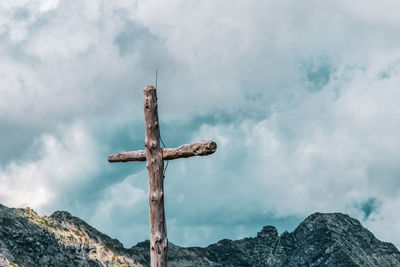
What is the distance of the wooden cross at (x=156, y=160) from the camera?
15727 millimetres

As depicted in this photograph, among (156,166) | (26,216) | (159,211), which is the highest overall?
(26,216)

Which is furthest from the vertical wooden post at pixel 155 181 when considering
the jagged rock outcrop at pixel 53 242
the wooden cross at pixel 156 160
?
the jagged rock outcrop at pixel 53 242

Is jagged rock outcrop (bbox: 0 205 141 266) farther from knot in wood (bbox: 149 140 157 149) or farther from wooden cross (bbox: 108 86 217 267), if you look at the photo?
knot in wood (bbox: 149 140 157 149)

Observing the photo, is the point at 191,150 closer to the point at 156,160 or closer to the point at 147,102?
the point at 156,160

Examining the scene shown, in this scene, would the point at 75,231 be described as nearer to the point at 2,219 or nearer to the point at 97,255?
the point at 97,255

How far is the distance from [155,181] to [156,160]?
0.62 meters

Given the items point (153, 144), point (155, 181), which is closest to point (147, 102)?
point (153, 144)

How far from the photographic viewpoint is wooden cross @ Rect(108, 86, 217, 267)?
15.7 meters

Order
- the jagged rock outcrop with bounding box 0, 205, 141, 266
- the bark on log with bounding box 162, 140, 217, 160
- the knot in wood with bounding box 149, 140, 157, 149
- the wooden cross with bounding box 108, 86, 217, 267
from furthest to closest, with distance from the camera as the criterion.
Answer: the jagged rock outcrop with bounding box 0, 205, 141, 266 < the knot in wood with bounding box 149, 140, 157, 149 < the wooden cross with bounding box 108, 86, 217, 267 < the bark on log with bounding box 162, 140, 217, 160

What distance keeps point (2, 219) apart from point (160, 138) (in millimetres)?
140181

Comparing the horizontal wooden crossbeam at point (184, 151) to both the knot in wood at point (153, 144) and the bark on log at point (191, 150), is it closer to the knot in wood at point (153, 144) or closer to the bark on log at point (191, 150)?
the bark on log at point (191, 150)

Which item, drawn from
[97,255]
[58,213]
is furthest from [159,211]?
[58,213]

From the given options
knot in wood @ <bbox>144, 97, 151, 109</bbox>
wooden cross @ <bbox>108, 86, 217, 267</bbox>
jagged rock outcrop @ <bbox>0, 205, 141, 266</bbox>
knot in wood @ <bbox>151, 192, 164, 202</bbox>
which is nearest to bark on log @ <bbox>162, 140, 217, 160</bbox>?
wooden cross @ <bbox>108, 86, 217, 267</bbox>

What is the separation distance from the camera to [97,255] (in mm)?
159375
